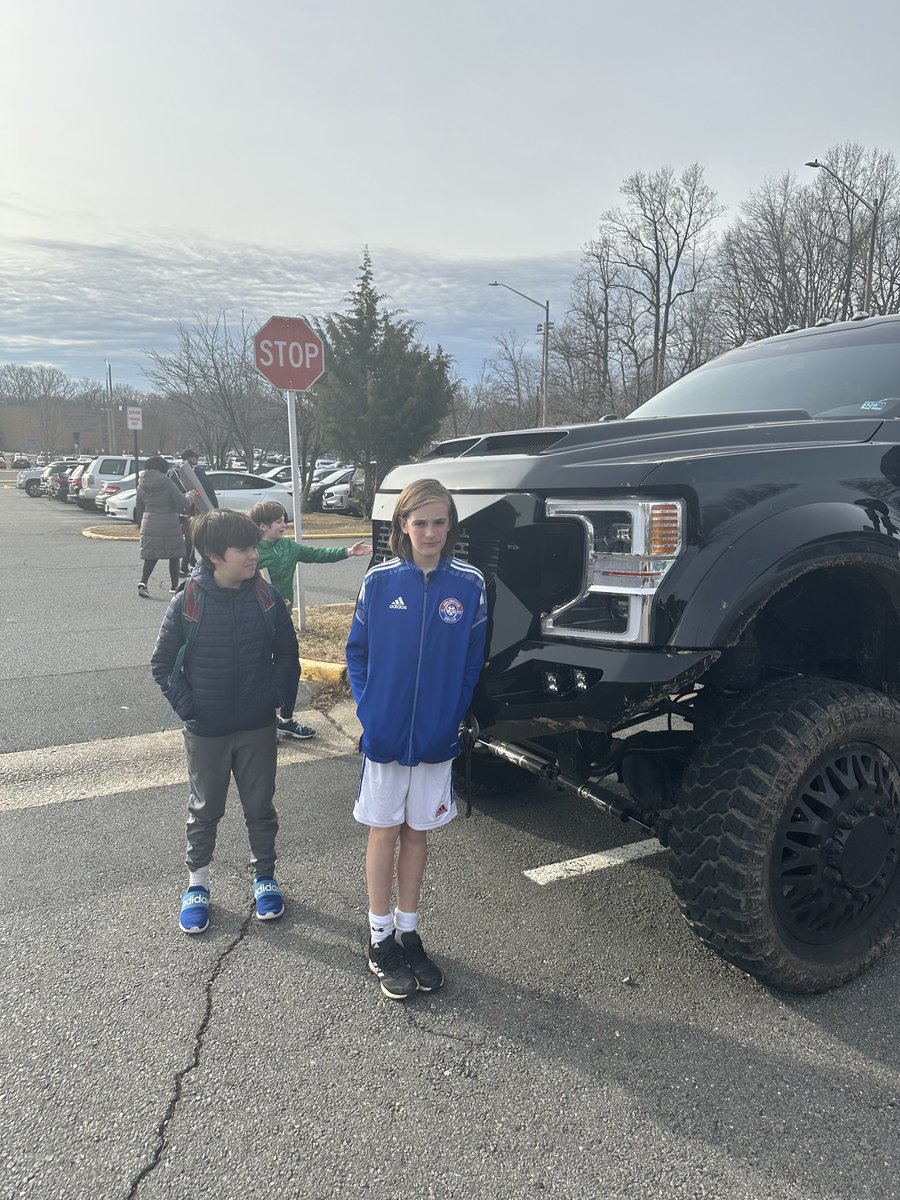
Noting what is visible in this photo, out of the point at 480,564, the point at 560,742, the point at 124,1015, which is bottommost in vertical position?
the point at 124,1015

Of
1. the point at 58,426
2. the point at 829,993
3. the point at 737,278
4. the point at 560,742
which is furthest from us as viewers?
the point at 58,426

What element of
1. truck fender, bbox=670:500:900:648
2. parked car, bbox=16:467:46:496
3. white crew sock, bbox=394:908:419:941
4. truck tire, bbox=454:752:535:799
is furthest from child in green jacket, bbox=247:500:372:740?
parked car, bbox=16:467:46:496

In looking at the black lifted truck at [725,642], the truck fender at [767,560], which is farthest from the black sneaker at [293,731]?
the truck fender at [767,560]

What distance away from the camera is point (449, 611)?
250 cm

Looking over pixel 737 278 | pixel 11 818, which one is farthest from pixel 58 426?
pixel 11 818

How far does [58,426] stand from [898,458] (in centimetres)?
11511

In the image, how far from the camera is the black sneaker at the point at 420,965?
101 inches

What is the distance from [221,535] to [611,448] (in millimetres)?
1468

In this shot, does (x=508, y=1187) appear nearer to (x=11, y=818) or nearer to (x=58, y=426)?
(x=11, y=818)

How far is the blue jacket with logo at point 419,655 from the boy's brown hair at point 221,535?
2.35ft

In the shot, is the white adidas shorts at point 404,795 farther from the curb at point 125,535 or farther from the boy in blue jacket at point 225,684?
the curb at point 125,535

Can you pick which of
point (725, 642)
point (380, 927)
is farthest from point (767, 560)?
point (380, 927)

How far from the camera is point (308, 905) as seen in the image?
3096 millimetres

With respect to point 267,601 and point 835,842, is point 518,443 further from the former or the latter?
point 835,842
